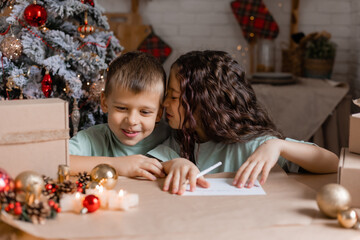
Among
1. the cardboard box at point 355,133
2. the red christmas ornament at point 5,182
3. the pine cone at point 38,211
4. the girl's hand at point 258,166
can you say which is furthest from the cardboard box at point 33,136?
the cardboard box at point 355,133

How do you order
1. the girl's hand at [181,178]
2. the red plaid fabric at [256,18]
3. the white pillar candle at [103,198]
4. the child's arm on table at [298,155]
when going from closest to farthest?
the white pillar candle at [103,198]
the girl's hand at [181,178]
the child's arm on table at [298,155]
the red plaid fabric at [256,18]

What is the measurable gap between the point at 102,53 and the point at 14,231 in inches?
39.7

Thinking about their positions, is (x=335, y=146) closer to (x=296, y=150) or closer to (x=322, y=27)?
(x=322, y=27)

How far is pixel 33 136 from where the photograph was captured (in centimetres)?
93

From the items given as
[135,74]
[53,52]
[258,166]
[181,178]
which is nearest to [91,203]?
[181,178]

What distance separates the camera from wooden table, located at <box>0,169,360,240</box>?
744 millimetres

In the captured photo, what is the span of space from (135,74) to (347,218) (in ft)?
2.44

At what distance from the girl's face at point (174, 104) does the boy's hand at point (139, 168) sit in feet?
0.73

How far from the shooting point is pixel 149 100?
4.22 ft

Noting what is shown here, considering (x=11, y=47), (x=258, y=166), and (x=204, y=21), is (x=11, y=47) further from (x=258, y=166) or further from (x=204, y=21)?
(x=204, y=21)

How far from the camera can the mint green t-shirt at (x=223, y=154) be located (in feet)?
4.16

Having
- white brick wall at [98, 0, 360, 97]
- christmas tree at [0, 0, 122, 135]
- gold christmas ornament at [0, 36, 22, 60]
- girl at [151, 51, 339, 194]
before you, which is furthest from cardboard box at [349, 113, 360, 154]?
white brick wall at [98, 0, 360, 97]

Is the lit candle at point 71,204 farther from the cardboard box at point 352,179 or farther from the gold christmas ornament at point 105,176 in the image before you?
the cardboard box at point 352,179

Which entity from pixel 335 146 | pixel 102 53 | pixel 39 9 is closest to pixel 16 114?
pixel 39 9
